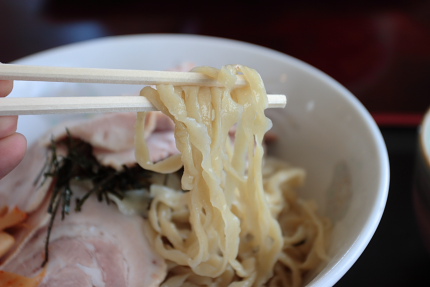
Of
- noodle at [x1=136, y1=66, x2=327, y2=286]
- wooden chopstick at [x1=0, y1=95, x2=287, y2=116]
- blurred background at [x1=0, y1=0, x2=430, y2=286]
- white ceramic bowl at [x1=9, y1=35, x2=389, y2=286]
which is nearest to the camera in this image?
wooden chopstick at [x1=0, y1=95, x2=287, y2=116]

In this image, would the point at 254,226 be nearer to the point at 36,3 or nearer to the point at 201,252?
the point at 201,252

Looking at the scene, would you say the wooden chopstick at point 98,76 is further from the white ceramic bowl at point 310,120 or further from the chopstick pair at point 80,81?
the white ceramic bowl at point 310,120

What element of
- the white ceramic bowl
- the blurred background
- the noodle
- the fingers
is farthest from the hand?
the blurred background

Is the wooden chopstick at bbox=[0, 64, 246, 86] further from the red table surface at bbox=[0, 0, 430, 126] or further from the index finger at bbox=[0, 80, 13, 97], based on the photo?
the red table surface at bbox=[0, 0, 430, 126]

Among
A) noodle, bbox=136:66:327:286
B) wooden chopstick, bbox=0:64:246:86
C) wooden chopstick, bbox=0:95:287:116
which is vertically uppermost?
wooden chopstick, bbox=0:64:246:86

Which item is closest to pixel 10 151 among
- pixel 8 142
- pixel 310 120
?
pixel 8 142

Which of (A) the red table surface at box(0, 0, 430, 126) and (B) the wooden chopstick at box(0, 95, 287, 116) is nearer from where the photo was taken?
(B) the wooden chopstick at box(0, 95, 287, 116)

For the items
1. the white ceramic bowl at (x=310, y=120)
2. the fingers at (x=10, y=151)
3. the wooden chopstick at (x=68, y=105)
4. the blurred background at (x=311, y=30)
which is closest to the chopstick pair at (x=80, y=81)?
the wooden chopstick at (x=68, y=105)
